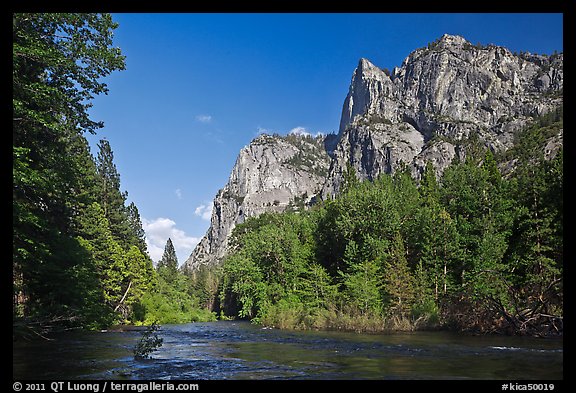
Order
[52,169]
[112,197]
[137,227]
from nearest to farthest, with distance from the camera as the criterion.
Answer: [52,169]
[112,197]
[137,227]

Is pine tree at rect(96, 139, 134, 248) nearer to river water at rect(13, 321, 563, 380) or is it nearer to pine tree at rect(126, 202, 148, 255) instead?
pine tree at rect(126, 202, 148, 255)

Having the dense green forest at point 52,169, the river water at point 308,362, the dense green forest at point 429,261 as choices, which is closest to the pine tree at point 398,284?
the dense green forest at point 429,261

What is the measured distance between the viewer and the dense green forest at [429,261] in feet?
109

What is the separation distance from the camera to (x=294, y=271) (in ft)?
180

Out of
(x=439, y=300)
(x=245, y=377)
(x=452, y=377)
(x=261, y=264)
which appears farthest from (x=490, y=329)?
(x=261, y=264)

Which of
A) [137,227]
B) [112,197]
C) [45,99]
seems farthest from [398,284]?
[137,227]

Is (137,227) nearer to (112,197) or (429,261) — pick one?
(112,197)

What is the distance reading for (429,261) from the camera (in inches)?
1718

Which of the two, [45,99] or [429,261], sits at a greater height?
[45,99]

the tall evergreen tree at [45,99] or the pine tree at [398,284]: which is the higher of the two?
the tall evergreen tree at [45,99]

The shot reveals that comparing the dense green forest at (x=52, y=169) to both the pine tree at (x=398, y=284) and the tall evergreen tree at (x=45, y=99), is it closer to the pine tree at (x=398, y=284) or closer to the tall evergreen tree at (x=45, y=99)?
the tall evergreen tree at (x=45, y=99)

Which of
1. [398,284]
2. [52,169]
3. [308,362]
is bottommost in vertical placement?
[308,362]

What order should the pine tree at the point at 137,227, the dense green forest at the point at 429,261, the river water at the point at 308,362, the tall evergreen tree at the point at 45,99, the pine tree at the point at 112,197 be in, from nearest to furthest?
the river water at the point at 308,362, the tall evergreen tree at the point at 45,99, the dense green forest at the point at 429,261, the pine tree at the point at 112,197, the pine tree at the point at 137,227
